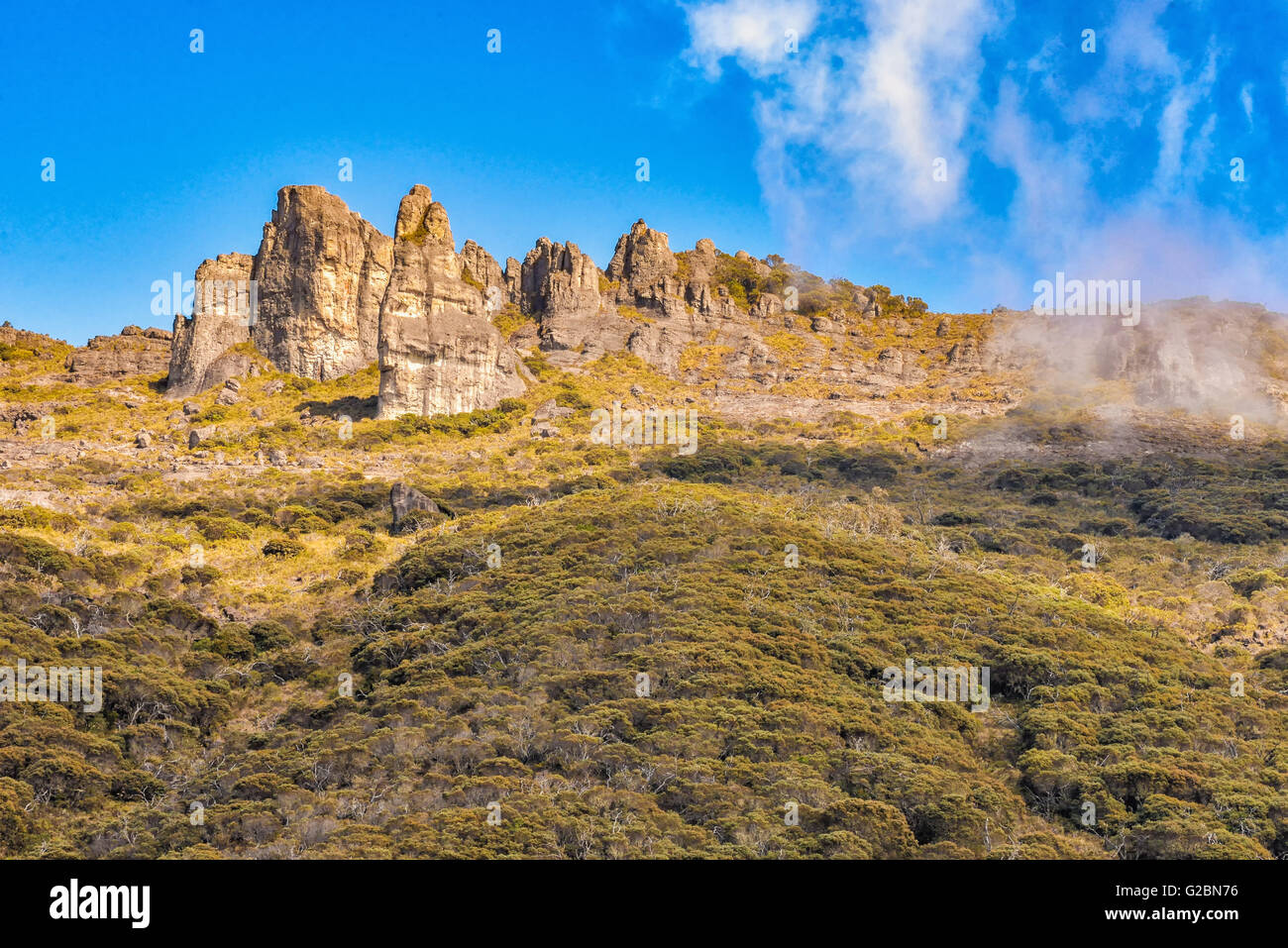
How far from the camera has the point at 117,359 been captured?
88812 mm

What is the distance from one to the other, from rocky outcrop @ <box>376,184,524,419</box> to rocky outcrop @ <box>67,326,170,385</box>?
25456mm

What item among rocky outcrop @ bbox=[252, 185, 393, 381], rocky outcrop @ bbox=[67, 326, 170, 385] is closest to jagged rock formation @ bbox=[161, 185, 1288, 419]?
rocky outcrop @ bbox=[252, 185, 393, 381]

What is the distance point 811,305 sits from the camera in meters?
103

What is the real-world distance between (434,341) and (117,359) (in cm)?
3217

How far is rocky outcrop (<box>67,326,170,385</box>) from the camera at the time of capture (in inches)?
3423

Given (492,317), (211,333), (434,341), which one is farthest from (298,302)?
(492,317)

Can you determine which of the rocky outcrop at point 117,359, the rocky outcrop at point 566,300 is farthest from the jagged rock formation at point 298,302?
the rocky outcrop at point 566,300

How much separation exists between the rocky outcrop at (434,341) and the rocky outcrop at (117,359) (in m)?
25.5

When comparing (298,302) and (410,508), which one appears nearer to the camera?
(410,508)

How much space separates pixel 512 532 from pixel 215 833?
78.3ft

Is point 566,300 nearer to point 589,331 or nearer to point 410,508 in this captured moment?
point 589,331

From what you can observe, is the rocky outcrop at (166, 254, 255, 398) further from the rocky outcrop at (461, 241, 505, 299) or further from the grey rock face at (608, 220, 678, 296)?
the grey rock face at (608, 220, 678, 296)
